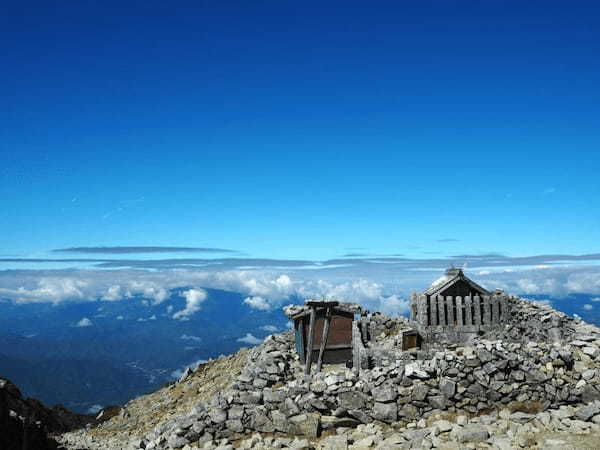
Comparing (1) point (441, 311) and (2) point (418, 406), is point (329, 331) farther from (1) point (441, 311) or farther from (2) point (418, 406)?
(2) point (418, 406)

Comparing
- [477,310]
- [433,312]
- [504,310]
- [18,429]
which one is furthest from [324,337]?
[18,429]

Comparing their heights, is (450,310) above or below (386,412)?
above

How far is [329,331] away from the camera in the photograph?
2905 centimetres

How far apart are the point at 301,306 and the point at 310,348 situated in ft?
15.7

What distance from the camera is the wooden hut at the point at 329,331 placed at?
1132 inches

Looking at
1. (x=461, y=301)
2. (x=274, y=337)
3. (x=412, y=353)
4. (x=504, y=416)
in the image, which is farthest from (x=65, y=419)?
(x=504, y=416)

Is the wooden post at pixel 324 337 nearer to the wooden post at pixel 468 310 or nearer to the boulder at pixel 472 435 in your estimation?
the wooden post at pixel 468 310

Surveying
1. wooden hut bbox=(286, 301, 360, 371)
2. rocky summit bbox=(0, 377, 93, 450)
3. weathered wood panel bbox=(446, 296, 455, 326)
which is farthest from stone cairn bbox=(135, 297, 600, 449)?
wooden hut bbox=(286, 301, 360, 371)

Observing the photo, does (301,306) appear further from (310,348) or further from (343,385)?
(343,385)

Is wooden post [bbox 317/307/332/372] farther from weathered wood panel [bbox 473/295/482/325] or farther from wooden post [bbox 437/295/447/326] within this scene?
weathered wood panel [bbox 473/295/482/325]

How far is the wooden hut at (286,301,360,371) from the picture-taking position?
28.8 m

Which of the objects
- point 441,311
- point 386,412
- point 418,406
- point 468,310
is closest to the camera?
point 386,412

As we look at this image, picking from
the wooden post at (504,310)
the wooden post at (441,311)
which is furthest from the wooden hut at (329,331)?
the wooden post at (504,310)

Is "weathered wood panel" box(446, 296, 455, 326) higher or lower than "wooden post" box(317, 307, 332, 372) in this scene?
higher
